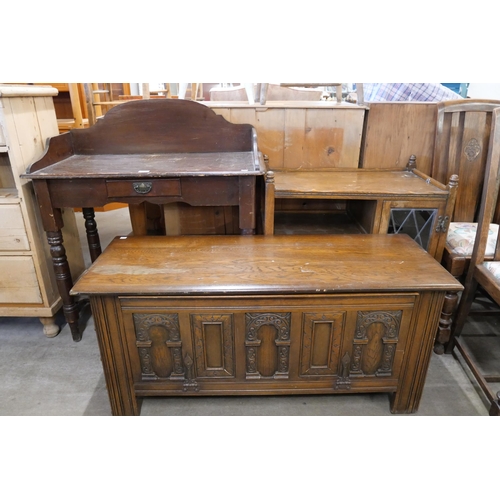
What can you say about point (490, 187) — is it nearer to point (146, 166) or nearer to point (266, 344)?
point (266, 344)

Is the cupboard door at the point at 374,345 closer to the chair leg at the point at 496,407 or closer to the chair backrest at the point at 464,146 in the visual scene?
the chair leg at the point at 496,407

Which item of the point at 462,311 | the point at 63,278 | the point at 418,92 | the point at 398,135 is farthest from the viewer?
the point at 418,92

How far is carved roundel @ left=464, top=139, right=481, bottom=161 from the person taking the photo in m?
1.92

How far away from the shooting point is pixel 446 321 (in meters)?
1.73

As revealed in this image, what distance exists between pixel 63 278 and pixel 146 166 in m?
0.67

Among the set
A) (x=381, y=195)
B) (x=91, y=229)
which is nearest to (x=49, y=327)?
(x=91, y=229)

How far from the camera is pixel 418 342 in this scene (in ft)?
4.36

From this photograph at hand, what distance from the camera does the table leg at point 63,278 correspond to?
1.73 meters

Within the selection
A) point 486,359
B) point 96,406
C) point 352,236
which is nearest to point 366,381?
point 352,236

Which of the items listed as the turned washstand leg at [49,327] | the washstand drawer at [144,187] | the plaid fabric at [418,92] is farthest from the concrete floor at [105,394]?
the plaid fabric at [418,92]

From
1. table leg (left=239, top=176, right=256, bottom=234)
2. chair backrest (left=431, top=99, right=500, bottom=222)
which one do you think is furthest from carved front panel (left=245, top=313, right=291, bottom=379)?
chair backrest (left=431, top=99, right=500, bottom=222)

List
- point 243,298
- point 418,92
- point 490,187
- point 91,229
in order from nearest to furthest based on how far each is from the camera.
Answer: point 243,298
point 490,187
point 91,229
point 418,92

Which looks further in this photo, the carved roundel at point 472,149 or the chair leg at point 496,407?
A: the carved roundel at point 472,149
